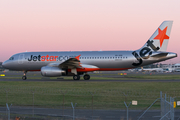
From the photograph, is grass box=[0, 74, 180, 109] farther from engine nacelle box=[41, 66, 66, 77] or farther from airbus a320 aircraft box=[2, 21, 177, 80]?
airbus a320 aircraft box=[2, 21, 177, 80]

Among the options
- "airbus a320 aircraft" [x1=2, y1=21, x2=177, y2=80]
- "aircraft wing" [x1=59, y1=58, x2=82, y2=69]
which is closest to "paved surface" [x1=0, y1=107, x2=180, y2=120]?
"aircraft wing" [x1=59, y1=58, x2=82, y2=69]

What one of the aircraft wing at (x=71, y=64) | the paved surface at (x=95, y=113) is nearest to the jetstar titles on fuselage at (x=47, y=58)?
the aircraft wing at (x=71, y=64)

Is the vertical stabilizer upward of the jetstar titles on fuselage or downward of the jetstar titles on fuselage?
upward

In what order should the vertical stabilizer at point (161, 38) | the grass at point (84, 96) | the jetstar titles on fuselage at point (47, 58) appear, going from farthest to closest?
the jetstar titles on fuselage at point (47, 58), the vertical stabilizer at point (161, 38), the grass at point (84, 96)

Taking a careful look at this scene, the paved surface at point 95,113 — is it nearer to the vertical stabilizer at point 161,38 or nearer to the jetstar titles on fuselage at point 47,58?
the jetstar titles on fuselage at point 47,58

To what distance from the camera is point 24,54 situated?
4294 cm

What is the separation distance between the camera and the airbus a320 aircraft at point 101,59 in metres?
38.1

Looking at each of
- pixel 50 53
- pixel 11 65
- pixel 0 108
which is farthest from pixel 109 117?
pixel 11 65

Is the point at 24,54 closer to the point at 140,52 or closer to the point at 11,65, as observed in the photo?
the point at 11,65

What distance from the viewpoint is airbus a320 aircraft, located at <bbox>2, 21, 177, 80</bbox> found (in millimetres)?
38062

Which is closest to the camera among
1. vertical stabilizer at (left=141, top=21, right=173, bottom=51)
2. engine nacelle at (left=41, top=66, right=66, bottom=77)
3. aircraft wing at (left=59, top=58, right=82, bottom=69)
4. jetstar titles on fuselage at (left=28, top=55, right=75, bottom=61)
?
engine nacelle at (left=41, top=66, right=66, bottom=77)

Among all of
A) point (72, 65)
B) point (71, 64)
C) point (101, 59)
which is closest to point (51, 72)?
point (71, 64)

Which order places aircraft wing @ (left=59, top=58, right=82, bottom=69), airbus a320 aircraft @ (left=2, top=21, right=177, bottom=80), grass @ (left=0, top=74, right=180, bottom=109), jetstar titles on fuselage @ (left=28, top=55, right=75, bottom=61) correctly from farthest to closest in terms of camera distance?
jetstar titles on fuselage @ (left=28, top=55, right=75, bottom=61)
airbus a320 aircraft @ (left=2, top=21, right=177, bottom=80)
aircraft wing @ (left=59, top=58, right=82, bottom=69)
grass @ (left=0, top=74, right=180, bottom=109)

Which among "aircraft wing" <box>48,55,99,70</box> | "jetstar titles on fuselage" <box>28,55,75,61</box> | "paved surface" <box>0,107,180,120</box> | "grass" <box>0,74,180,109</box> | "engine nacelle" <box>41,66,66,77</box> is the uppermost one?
"jetstar titles on fuselage" <box>28,55,75,61</box>
